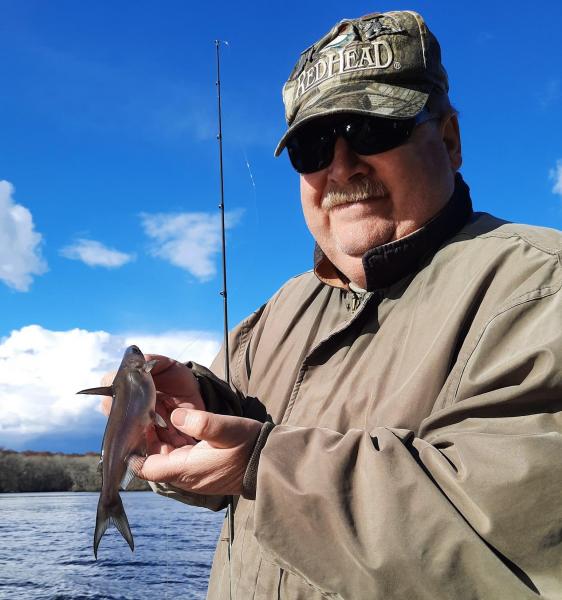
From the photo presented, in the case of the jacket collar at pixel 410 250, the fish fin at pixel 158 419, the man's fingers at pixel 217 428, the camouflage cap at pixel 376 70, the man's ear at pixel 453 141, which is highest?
the camouflage cap at pixel 376 70

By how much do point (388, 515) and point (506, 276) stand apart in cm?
86

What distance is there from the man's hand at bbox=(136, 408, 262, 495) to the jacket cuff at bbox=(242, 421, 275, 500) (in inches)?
0.7

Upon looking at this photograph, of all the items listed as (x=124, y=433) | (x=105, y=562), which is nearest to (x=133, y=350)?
(x=124, y=433)

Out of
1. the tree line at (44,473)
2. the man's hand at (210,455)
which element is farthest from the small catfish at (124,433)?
the tree line at (44,473)

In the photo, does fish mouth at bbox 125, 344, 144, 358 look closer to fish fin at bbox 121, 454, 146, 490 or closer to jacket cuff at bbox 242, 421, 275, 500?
fish fin at bbox 121, 454, 146, 490

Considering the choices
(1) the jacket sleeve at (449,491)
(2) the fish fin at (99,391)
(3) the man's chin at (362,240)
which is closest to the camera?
(1) the jacket sleeve at (449,491)

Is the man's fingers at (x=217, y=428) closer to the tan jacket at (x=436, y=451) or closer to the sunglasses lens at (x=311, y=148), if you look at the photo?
the tan jacket at (x=436, y=451)

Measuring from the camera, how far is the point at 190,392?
9.41 feet

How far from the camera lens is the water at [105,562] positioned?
37.2 feet

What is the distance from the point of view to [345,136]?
2.55m

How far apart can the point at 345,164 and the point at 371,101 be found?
26 cm

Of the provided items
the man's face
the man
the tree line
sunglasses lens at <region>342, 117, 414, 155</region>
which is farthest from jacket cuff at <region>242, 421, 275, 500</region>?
the tree line

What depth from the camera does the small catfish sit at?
8.70 feet

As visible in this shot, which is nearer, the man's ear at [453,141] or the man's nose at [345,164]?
the man's nose at [345,164]
